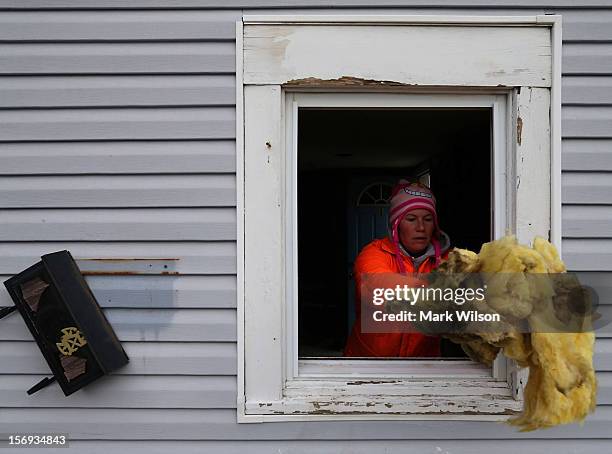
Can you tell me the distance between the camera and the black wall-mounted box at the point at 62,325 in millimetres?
2762

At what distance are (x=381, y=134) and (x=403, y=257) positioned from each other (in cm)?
297

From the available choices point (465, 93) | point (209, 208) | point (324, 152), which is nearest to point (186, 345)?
point (209, 208)

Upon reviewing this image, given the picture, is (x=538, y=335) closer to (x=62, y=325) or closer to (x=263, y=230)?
(x=263, y=230)

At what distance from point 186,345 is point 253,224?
579 mm

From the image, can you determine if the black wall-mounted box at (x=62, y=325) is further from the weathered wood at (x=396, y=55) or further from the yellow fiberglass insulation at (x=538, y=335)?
the yellow fiberglass insulation at (x=538, y=335)

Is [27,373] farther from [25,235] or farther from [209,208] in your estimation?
[209,208]

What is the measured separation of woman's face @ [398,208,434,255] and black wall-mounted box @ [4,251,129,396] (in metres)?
1.43

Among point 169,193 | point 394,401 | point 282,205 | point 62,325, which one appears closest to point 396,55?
point 282,205

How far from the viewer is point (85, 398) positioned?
9.45 feet

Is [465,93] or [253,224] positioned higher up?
[465,93]

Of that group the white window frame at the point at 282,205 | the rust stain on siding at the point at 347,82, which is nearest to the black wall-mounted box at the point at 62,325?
the white window frame at the point at 282,205

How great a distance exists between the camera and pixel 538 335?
2277mm

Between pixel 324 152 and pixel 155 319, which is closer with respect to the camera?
pixel 155 319

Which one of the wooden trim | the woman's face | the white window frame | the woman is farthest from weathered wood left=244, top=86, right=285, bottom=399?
the woman's face
